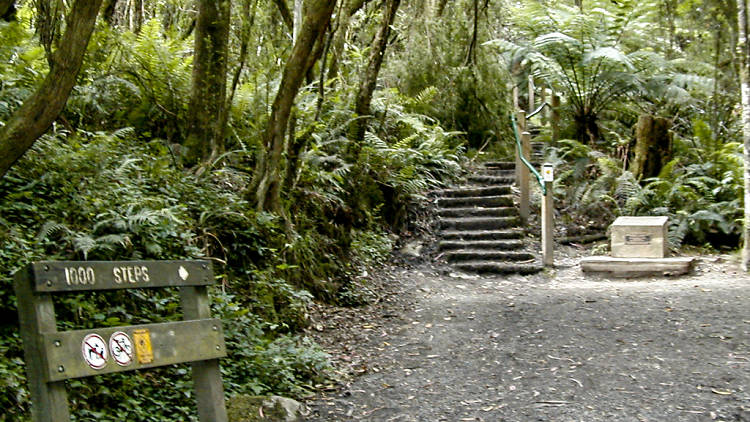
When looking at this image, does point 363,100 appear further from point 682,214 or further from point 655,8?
point 655,8

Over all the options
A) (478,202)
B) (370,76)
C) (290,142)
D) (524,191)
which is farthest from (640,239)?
(290,142)

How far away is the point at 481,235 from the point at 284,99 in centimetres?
507

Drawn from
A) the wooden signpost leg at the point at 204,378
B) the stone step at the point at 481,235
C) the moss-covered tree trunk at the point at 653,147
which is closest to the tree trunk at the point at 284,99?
the wooden signpost leg at the point at 204,378

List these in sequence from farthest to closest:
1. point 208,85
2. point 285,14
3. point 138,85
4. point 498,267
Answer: point 498,267, point 285,14, point 138,85, point 208,85

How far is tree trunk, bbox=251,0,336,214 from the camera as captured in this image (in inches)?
254

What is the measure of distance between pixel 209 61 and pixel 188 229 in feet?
7.33

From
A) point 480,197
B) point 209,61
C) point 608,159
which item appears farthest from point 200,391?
point 608,159

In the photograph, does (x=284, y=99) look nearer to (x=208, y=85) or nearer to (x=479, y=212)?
(x=208, y=85)

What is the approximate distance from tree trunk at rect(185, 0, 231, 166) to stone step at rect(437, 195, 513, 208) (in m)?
5.33

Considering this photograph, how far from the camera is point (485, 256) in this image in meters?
10.2

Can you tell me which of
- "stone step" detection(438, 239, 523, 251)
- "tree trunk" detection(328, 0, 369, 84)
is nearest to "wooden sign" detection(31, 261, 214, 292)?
"tree trunk" detection(328, 0, 369, 84)

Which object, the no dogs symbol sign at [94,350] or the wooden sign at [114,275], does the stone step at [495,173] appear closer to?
the wooden sign at [114,275]

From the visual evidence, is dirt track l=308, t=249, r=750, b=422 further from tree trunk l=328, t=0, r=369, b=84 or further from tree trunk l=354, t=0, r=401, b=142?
tree trunk l=328, t=0, r=369, b=84

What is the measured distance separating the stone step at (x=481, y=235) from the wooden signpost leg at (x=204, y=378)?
24.1ft
